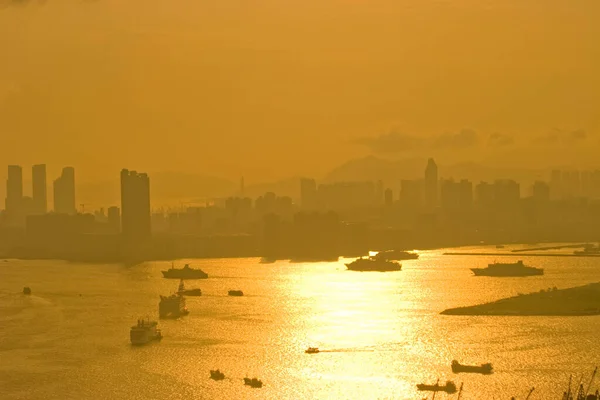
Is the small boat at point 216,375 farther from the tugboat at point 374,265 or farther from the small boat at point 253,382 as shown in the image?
the tugboat at point 374,265

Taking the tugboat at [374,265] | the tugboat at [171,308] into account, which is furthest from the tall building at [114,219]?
the tugboat at [171,308]

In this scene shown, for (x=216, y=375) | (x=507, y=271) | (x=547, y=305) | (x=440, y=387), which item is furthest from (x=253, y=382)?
(x=507, y=271)

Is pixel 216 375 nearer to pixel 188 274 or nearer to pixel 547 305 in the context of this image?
pixel 547 305

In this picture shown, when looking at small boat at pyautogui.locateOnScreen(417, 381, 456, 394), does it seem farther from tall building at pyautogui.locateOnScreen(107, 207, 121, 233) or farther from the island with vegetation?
tall building at pyautogui.locateOnScreen(107, 207, 121, 233)

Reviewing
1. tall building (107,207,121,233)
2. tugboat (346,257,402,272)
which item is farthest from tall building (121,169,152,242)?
tugboat (346,257,402,272)

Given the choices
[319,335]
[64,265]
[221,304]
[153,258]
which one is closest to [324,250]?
[153,258]
